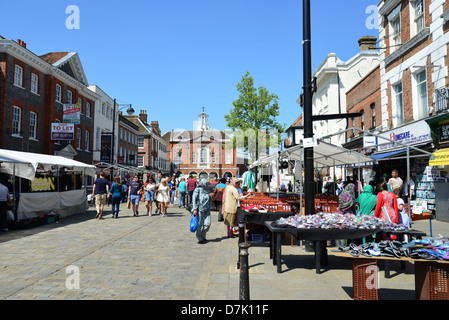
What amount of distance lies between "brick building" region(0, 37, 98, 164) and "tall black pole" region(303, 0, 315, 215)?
838 inches

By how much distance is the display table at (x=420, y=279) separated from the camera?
3.97 metres

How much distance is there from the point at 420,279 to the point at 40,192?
13.4 m

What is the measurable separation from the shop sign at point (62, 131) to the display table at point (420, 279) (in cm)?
2506

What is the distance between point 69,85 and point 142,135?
2898 cm

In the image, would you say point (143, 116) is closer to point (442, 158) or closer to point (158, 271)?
point (442, 158)

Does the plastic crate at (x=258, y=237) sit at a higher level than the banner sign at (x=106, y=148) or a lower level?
lower

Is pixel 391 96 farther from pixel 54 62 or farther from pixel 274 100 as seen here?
pixel 54 62

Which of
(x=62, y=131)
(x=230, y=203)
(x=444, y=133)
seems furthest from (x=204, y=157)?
(x=230, y=203)

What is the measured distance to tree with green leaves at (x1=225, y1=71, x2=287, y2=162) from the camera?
3316 cm

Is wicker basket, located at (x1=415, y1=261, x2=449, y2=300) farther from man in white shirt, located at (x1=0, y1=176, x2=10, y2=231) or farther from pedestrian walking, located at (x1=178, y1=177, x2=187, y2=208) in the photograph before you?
pedestrian walking, located at (x1=178, y1=177, x2=187, y2=208)

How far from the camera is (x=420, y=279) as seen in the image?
4.18 m

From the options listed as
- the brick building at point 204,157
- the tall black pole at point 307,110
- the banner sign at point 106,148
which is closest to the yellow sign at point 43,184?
the tall black pole at point 307,110

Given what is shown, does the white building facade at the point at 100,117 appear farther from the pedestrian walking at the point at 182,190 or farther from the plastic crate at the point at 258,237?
the plastic crate at the point at 258,237

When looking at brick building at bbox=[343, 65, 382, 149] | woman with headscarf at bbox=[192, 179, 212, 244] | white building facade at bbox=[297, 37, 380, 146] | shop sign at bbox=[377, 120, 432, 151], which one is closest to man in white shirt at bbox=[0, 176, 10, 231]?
woman with headscarf at bbox=[192, 179, 212, 244]
